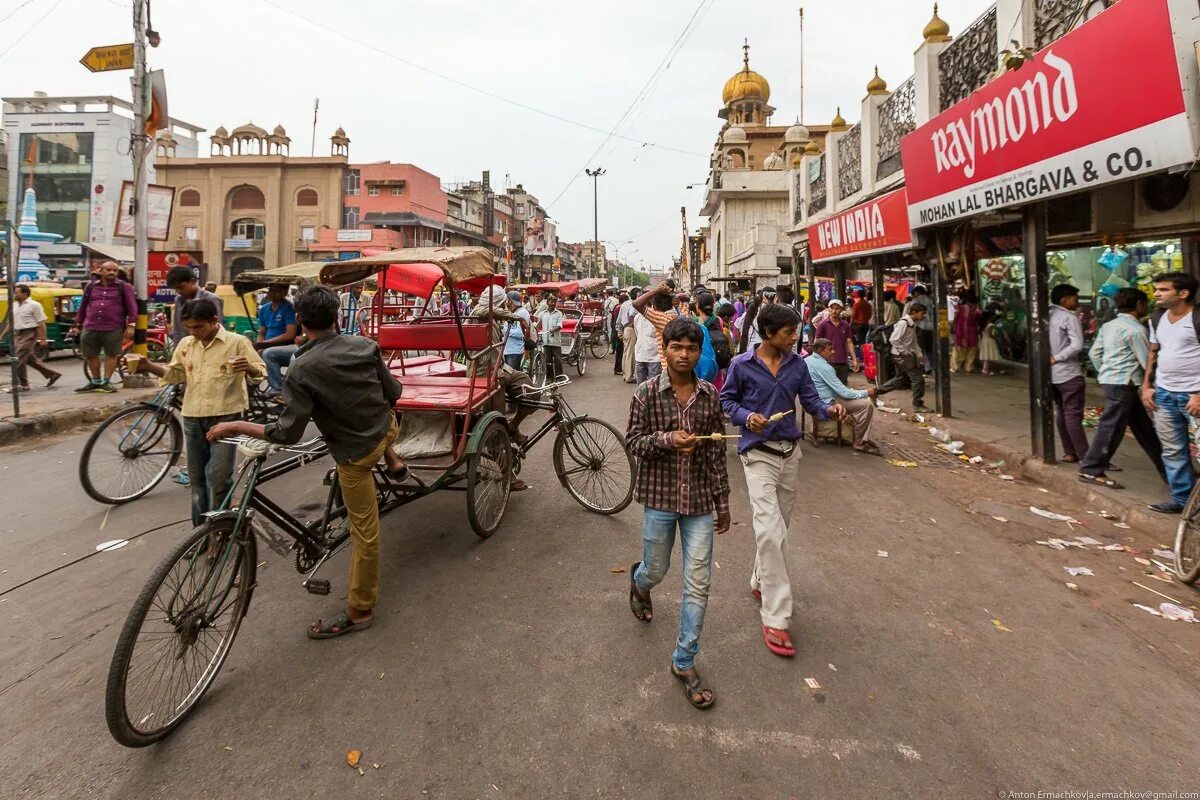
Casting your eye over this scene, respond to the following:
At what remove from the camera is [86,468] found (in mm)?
5160

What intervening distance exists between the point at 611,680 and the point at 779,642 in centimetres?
89

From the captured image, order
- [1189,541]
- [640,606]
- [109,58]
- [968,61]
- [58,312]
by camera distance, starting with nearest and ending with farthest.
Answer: [640,606] → [1189,541] → [968,61] → [109,58] → [58,312]

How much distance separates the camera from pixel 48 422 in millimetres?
7918

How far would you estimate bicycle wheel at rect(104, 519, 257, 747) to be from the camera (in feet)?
7.76

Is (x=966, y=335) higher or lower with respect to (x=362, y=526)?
higher

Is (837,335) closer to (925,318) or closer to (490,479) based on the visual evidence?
(925,318)

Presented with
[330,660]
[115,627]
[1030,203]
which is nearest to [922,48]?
[1030,203]

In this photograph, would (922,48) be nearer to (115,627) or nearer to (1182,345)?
(1182,345)

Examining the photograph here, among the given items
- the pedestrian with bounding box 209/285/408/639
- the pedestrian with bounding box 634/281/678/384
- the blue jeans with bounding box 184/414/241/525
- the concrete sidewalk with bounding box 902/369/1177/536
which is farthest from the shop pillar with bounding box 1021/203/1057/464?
the blue jeans with bounding box 184/414/241/525

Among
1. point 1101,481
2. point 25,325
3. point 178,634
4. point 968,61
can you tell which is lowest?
point 178,634

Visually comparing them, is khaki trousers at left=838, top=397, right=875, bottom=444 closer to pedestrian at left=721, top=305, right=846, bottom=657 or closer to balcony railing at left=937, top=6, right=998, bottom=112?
pedestrian at left=721, top=305, right=846, bottom=657

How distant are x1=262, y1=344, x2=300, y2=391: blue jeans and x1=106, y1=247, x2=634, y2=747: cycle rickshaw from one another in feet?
3.16

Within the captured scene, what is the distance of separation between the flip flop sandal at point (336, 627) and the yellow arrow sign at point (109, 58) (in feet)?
39.7

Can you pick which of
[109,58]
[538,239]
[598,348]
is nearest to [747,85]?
[538,239]
